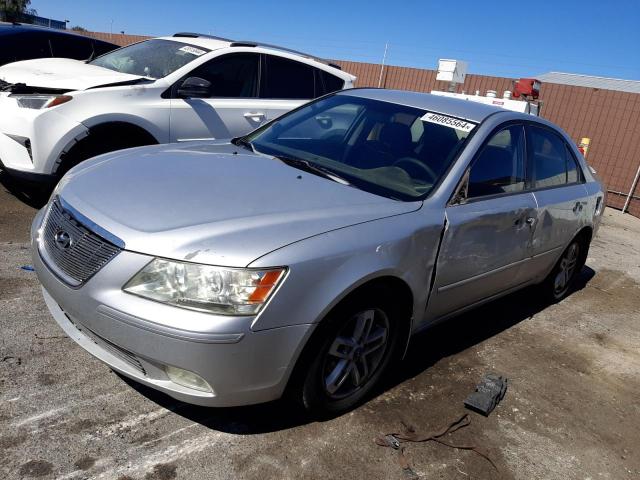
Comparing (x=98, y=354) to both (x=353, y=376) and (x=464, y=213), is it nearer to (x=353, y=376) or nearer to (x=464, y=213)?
(x=353, y=376)

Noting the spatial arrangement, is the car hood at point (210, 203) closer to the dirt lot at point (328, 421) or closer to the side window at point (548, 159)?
the dirt lot at point (328, 421)

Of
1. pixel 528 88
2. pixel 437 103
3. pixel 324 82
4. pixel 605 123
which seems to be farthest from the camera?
pixel 605 123

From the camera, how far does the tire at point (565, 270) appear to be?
4891mm

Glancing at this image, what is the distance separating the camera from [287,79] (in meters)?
6.26

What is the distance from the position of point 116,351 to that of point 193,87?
11.1ft

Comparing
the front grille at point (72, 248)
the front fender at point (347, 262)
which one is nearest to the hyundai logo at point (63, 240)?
the front grille at point (72, 248)

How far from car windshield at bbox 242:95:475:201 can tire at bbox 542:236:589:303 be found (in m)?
2.01

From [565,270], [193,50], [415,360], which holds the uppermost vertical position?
[193,50]

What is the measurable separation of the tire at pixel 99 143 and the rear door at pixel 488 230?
315cm

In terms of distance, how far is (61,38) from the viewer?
7805 millimetres

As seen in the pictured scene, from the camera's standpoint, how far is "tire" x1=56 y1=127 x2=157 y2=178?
15.5 feet

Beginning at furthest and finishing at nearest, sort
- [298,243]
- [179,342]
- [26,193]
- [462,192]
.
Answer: [26,193]
[462,192]
[298,243]
[179,342]

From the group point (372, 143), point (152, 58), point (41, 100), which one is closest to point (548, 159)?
point (372, 143)

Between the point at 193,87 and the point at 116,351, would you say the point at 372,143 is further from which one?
the point at 193,87
